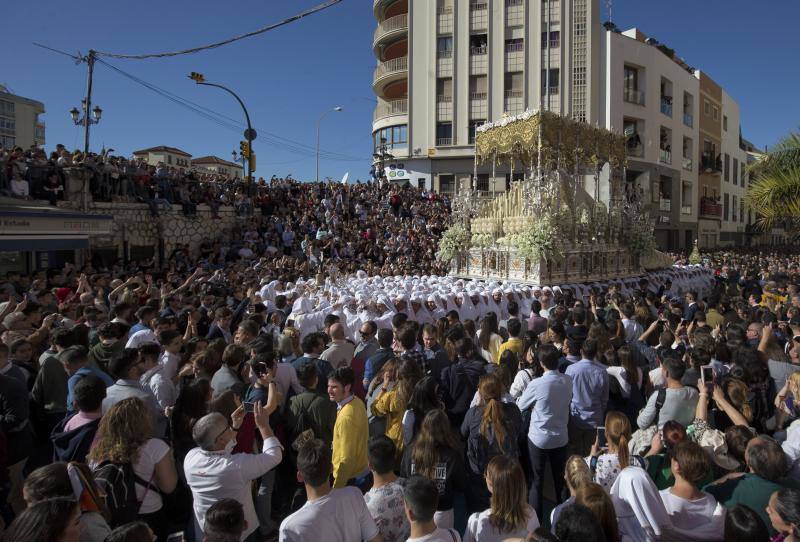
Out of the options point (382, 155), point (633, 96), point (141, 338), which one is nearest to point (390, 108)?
point (382, 155)

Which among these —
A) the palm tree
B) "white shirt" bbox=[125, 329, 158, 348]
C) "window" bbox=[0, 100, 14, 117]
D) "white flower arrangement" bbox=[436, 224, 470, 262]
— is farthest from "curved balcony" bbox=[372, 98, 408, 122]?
"window" bbox=[0, 100, 14, 117]

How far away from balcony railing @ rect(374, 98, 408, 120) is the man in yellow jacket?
3623cm

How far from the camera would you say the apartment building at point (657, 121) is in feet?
107

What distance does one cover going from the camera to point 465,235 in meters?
16.5

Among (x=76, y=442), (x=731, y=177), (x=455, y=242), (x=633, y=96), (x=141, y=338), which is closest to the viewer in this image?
(x=76, y=442)

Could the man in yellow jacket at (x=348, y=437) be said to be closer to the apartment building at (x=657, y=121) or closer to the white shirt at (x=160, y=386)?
the white shirt at (x=160, y=386)

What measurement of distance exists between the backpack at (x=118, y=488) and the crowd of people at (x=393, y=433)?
11 mm

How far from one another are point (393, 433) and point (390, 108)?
1479 inches

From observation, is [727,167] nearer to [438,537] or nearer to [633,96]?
[633,96]

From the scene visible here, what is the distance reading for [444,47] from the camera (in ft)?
116

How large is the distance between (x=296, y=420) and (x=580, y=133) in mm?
15849

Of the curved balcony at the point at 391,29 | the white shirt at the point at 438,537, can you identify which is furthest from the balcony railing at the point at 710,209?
the white shirt at the point at 438,537

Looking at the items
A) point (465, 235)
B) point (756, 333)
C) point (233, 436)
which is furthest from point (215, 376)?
point (465, 235)

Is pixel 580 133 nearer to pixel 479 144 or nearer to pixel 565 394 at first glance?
pixel 479 144
